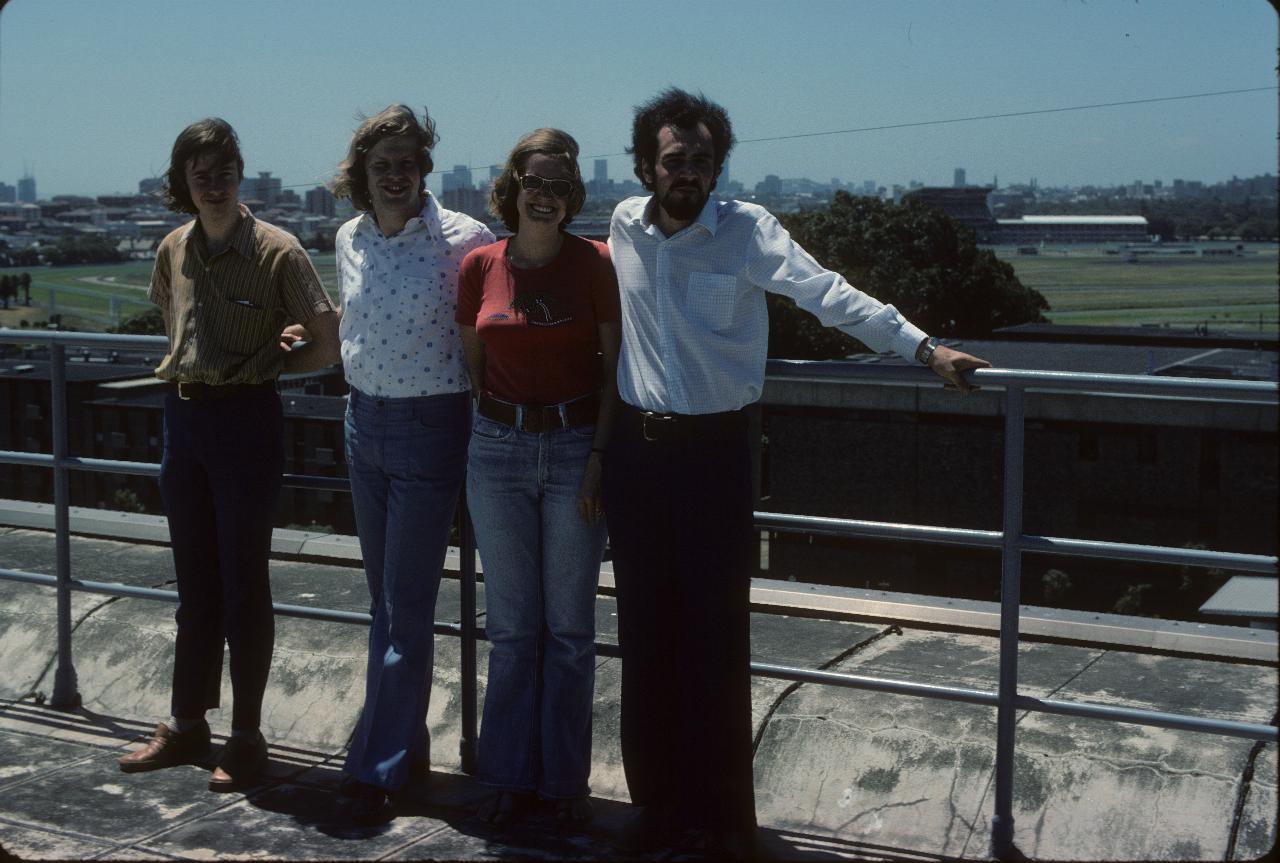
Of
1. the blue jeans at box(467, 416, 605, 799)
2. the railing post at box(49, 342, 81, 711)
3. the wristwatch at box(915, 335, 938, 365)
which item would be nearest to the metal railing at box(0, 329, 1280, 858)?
the wristwatch at box(915, 335, 938, 365)

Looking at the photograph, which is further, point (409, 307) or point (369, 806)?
point (369, 806)

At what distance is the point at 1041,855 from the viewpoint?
320 cm

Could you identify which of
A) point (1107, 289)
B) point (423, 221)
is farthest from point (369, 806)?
point (1107, 289)

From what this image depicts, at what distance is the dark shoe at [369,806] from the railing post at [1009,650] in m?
1.42

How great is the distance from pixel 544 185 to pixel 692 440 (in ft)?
2.08

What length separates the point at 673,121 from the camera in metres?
3.04

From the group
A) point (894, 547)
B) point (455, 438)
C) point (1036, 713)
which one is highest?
point (455, 438)

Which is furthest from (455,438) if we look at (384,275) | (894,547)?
(894,547)

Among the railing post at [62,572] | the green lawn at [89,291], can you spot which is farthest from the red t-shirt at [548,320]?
the green lawn at [89,291]

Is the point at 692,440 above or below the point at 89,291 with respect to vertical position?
below

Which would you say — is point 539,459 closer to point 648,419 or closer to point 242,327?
point 648,419

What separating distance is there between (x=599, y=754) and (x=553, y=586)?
654 millimetres

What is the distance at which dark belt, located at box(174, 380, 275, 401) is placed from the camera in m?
3.59

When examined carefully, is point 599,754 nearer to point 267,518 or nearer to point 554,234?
point 267,518
